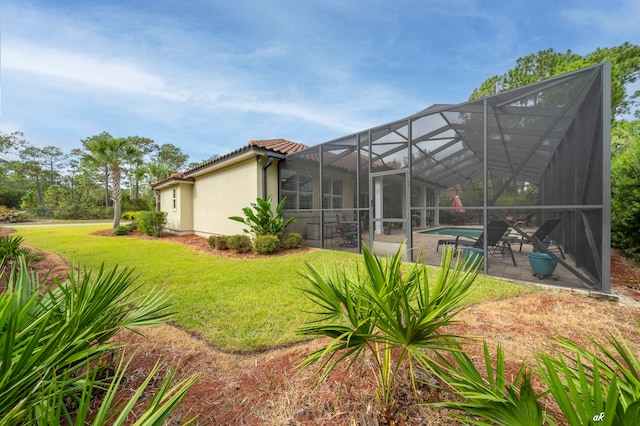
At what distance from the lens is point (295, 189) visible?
9578 millimetres

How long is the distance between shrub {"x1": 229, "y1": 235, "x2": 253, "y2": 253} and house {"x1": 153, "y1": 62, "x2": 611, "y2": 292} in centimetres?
189

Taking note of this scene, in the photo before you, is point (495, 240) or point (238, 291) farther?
point (495, 240)

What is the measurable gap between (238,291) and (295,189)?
18.1 ft

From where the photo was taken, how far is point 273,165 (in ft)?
31.6

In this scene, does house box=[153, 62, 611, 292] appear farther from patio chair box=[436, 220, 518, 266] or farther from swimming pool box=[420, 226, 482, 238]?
patio chair box=[436, 220, 518, 266]

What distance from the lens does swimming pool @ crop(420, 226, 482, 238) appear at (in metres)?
5.60

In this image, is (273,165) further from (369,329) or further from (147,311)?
(369,329)

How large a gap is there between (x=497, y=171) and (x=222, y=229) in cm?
1089

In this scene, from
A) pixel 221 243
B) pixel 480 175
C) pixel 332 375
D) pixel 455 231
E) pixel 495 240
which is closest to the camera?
pixel 332 375

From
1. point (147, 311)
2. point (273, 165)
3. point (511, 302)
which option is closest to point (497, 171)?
point (511, 302)

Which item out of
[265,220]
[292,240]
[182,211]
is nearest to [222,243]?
[265,220]

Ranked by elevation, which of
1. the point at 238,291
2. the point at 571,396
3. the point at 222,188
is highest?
the point at 222,188

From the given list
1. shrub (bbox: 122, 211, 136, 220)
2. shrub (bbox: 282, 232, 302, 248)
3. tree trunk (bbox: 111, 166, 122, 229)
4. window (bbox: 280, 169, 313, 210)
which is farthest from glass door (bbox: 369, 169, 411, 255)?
shrub (bbox: 122, 211, 136, 220)

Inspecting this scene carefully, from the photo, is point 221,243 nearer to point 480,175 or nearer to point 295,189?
point 295,189
